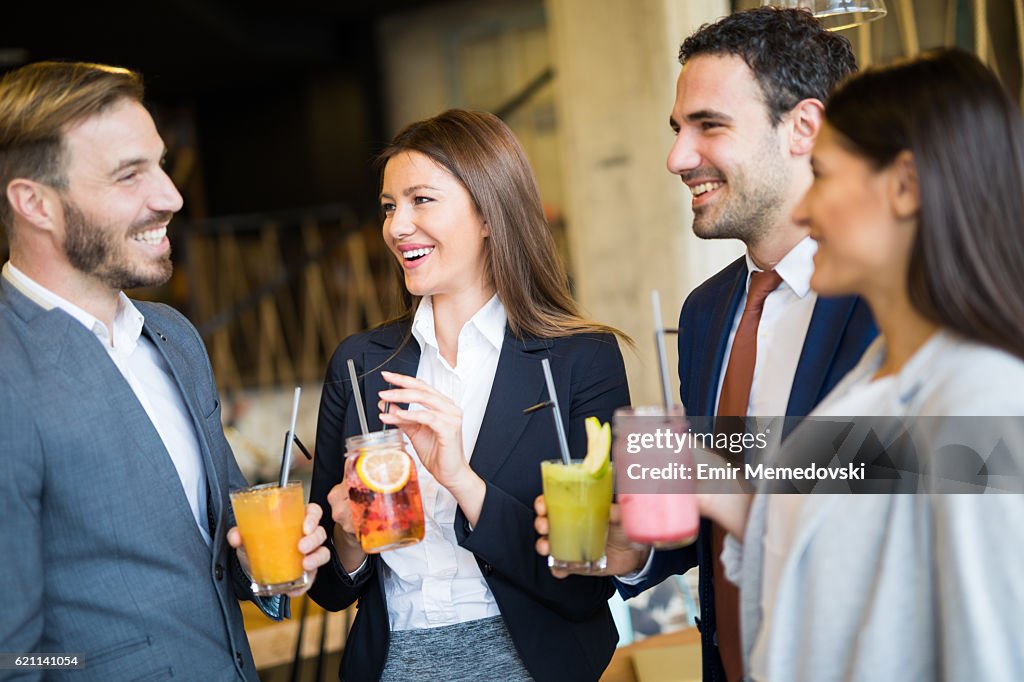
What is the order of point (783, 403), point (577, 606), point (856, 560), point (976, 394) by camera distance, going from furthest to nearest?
1. point (577, 606)
2. point (783, 403)
3. point (856, 560)
4. point (976, 394)

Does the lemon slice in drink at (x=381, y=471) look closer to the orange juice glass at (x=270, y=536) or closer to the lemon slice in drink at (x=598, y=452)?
the orange juice glass at (x=270, y=536)

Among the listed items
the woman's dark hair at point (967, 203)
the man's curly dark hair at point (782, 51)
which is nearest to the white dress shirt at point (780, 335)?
the man's curly dark hair at point (782, 51)

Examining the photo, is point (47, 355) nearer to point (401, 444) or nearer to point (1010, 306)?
point (401, 444)

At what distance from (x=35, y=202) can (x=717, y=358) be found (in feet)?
4.29

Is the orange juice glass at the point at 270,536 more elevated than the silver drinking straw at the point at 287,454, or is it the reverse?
the silver drinking straw at the point at 287,454

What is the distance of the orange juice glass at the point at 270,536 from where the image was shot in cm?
169

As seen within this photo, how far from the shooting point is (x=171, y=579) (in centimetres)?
173

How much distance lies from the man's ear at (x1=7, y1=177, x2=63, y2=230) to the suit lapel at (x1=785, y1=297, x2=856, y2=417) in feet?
4.43

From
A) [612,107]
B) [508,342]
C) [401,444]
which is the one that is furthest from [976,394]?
[612,107]

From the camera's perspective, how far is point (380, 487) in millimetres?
1681

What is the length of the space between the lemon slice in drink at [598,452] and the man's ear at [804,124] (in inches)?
26.3

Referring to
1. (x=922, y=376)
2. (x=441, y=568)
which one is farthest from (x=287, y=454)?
(x=922, y=376)

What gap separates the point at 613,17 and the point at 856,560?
4103 mm

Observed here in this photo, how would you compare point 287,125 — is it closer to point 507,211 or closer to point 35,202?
point 507,211
